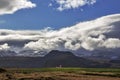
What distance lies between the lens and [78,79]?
12838cm

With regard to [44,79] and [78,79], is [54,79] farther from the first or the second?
[78,79]

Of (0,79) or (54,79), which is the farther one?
(54,79)

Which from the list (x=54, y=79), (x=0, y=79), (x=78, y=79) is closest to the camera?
(x=0, y=79)

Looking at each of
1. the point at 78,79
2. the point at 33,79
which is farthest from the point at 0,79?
the point at 78,79

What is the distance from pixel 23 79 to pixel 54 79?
11407mm

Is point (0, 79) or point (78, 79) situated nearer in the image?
point (0, 79)

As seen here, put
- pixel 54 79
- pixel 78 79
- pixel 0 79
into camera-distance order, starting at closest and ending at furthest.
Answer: pixel 0 79
pixel 54 79
pixel 78 79

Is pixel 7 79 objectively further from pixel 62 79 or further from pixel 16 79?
pixel 62 79

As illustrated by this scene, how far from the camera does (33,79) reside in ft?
381

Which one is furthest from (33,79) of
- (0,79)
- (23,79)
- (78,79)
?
(78,79)

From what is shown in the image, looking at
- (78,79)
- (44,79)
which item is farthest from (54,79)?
(78,79)

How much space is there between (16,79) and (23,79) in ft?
9.15

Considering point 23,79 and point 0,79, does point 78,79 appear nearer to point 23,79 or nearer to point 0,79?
point 23,79

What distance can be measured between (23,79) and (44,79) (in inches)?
298
